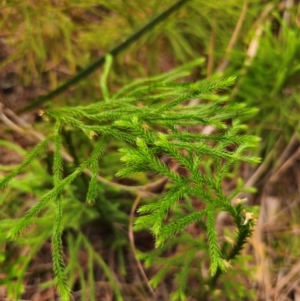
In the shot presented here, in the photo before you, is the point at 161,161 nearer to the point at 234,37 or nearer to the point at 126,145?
the point at 126,145

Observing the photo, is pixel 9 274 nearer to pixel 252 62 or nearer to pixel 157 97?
pixel 157 97

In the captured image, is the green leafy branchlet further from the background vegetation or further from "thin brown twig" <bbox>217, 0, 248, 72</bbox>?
"thin brown twig" <bbox>217, 0, 248, 72</bbox>

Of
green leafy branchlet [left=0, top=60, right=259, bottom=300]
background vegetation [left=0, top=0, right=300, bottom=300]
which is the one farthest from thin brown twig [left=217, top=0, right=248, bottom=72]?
green leafy branchlet [left=0, top=60, right=259, bottom=300]

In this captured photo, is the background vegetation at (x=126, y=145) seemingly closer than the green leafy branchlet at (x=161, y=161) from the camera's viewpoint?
No

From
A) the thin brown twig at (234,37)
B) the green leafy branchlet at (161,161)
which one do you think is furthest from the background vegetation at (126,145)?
the green leafy branchlet at (161,161)

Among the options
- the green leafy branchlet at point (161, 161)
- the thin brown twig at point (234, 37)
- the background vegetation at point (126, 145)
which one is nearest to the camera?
the green leafy branchlet at point (161, 161)

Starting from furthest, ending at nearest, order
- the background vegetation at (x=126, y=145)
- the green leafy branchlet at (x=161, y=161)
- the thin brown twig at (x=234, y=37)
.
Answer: the thin brown twig at (x=234, y=37) < the background vegetation at (x=126, y=145) < the green leafy branchlet at (x=161, y=161)

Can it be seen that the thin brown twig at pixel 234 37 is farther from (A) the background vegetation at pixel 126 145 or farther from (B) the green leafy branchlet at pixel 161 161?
(B) the green leafy branchlet at pixel 161 161

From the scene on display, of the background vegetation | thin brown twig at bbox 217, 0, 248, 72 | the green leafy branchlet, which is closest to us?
the green leafy branchlet

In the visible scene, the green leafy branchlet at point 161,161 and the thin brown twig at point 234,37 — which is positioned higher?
the thin brown twig at point 234,37
